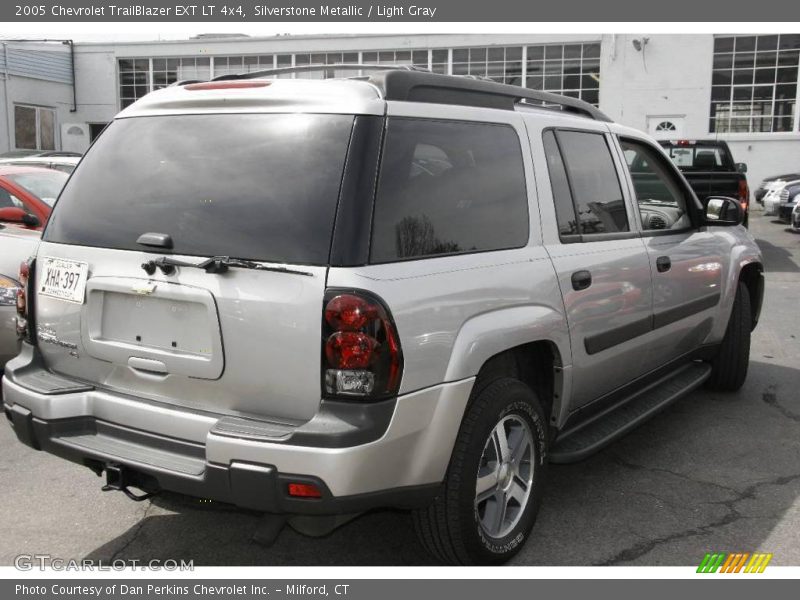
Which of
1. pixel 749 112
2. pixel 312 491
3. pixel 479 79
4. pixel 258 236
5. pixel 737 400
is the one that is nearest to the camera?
pixel 312 491

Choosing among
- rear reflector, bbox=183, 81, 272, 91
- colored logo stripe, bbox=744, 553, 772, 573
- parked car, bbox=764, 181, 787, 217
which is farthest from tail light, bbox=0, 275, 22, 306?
parked car, bbox=764, 181, 787, 217

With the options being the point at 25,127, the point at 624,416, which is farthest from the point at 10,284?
the point at 25,127

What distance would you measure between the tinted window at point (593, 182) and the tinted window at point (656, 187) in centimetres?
39

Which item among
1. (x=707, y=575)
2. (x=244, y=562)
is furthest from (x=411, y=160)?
(x=707, y=575)

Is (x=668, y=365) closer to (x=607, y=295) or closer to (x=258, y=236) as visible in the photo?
(x=607, y=295)

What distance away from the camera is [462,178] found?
318 centimetres

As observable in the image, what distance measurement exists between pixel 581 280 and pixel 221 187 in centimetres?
168

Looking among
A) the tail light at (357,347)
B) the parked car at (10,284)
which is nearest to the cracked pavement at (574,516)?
the tail light at (357,347)

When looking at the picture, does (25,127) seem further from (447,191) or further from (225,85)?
(447,191)

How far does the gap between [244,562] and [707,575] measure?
1893 millimetres

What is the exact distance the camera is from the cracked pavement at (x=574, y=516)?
339 cm

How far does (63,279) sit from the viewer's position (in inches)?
126

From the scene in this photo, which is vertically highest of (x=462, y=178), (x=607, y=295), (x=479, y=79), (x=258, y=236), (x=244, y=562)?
(x=479, y=79)

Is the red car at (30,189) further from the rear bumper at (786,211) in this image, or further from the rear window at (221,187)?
the rear bumper at (786,211)
